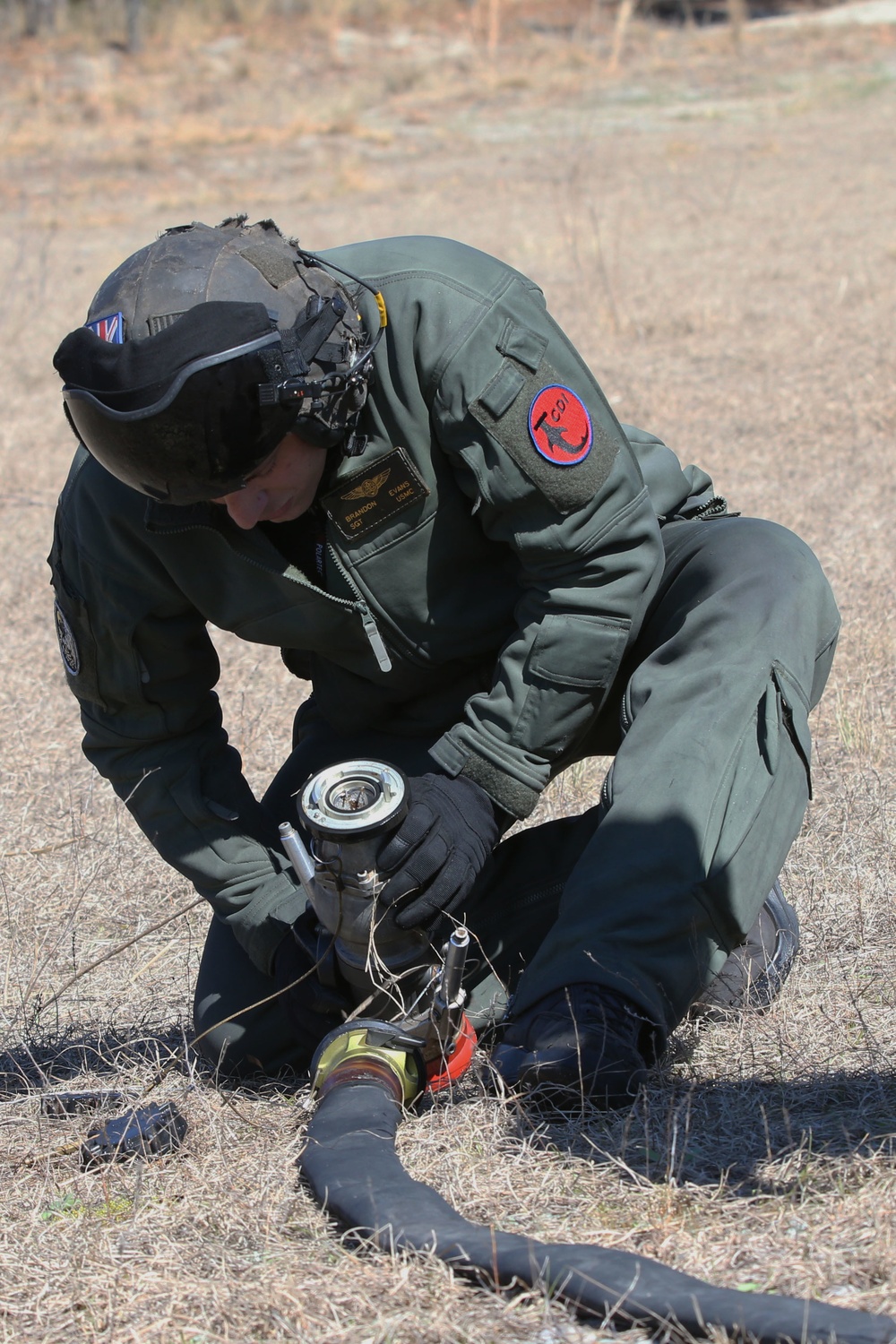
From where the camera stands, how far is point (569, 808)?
13.1 ft

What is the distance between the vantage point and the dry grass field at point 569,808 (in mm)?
2027

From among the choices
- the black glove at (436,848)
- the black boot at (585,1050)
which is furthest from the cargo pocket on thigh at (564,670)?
the black boot at (585,1050)

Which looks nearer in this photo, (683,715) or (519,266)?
(683,715)

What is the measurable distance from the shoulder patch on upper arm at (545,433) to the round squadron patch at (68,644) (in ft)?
3.39

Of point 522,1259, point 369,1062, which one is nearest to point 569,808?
point 369,1062

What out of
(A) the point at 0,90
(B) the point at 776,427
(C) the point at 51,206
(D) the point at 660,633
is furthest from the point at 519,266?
(A) the point at 0,90

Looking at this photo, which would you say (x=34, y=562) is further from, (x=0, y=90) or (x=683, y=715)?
(x=0, y=90)

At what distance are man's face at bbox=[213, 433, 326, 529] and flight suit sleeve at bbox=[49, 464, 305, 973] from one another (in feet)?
1.07

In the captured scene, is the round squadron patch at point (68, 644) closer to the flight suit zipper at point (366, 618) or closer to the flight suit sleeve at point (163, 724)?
the flight suit sleeve at point (163, 724)

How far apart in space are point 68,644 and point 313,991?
0.93m

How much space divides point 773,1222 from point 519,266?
10.8m

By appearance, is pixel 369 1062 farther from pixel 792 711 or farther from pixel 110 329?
pixel 110 329

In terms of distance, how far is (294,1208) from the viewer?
7.43ft

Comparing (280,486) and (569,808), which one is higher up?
(280,486)
